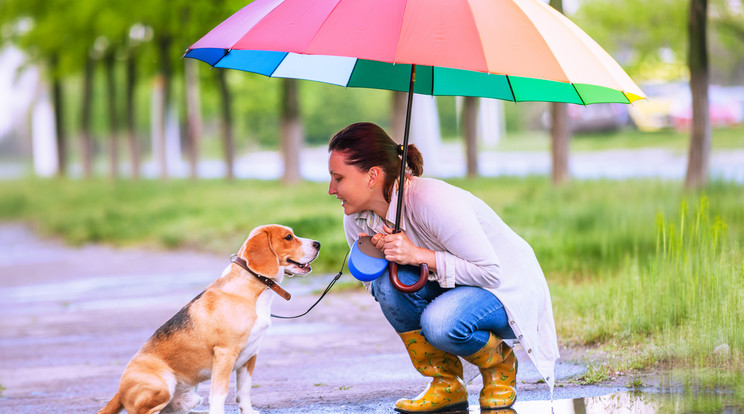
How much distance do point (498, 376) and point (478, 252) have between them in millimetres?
795

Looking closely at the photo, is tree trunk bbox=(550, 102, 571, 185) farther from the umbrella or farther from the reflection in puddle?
the reflection in puddle

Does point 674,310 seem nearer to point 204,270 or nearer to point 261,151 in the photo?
point 204,270

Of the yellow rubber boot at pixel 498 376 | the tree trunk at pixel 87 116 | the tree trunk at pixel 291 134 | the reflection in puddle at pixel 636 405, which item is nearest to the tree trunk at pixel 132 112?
the tree trunk at pixel 87 116

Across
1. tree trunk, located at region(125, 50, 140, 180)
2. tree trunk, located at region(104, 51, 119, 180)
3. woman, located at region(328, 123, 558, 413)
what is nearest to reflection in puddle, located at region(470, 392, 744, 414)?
woman, located at region(328, 123, 558, 413)

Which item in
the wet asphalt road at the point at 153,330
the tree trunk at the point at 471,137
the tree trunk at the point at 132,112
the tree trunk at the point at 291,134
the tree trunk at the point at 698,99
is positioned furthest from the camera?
the tree trunk at the point at 132,112

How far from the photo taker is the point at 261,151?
58531 millimetres

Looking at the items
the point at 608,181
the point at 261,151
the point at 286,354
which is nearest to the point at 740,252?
the point at 286,354

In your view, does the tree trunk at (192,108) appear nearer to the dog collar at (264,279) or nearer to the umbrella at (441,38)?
the umbrella at (441,38)

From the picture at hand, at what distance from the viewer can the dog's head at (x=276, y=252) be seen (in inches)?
184

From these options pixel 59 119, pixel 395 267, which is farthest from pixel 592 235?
pixel 59 119

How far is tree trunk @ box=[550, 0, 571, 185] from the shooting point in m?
14.6

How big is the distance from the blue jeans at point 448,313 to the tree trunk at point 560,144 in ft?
33.0

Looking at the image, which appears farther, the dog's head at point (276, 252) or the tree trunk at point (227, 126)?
the tree trunk at point (227, 126)

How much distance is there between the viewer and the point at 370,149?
15.2 ft
